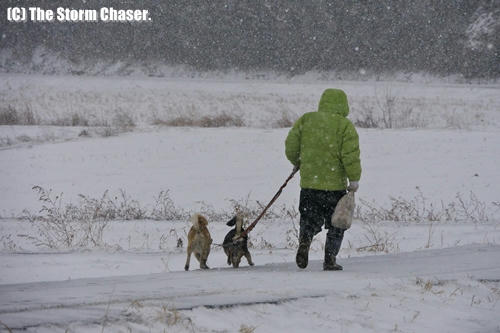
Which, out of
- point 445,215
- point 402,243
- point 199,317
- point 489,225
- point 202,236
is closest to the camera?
point 199,317

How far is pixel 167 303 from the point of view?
16.7ft

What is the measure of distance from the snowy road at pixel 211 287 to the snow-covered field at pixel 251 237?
17 millimetres

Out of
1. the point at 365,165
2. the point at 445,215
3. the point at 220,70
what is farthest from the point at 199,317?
the point at 220,70

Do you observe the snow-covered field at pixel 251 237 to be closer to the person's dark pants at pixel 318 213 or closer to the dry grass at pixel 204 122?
the person's dark pants at pixel 318 213

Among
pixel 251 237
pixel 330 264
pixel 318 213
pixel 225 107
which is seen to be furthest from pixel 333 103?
pixel 225 107

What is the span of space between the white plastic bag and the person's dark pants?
16 cm

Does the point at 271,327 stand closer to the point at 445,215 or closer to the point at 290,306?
the point at 290,306

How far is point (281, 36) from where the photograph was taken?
6925 centimetres

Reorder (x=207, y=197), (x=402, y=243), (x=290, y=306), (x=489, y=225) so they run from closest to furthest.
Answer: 1. (x=290, y=306)
2. (x=402, y=243)
3. (x=489, y=225)
4. (x=207, y=197)

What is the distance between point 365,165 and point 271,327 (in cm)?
1350

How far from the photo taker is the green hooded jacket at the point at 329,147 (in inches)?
272

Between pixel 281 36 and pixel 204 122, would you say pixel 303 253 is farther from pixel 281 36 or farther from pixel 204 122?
pixel 281 36

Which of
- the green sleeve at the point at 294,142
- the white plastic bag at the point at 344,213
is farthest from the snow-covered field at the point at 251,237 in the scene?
the green sleeve at the point at 294,142

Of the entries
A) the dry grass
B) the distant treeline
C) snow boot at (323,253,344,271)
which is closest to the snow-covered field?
snow boot at (323,253,344,271)
